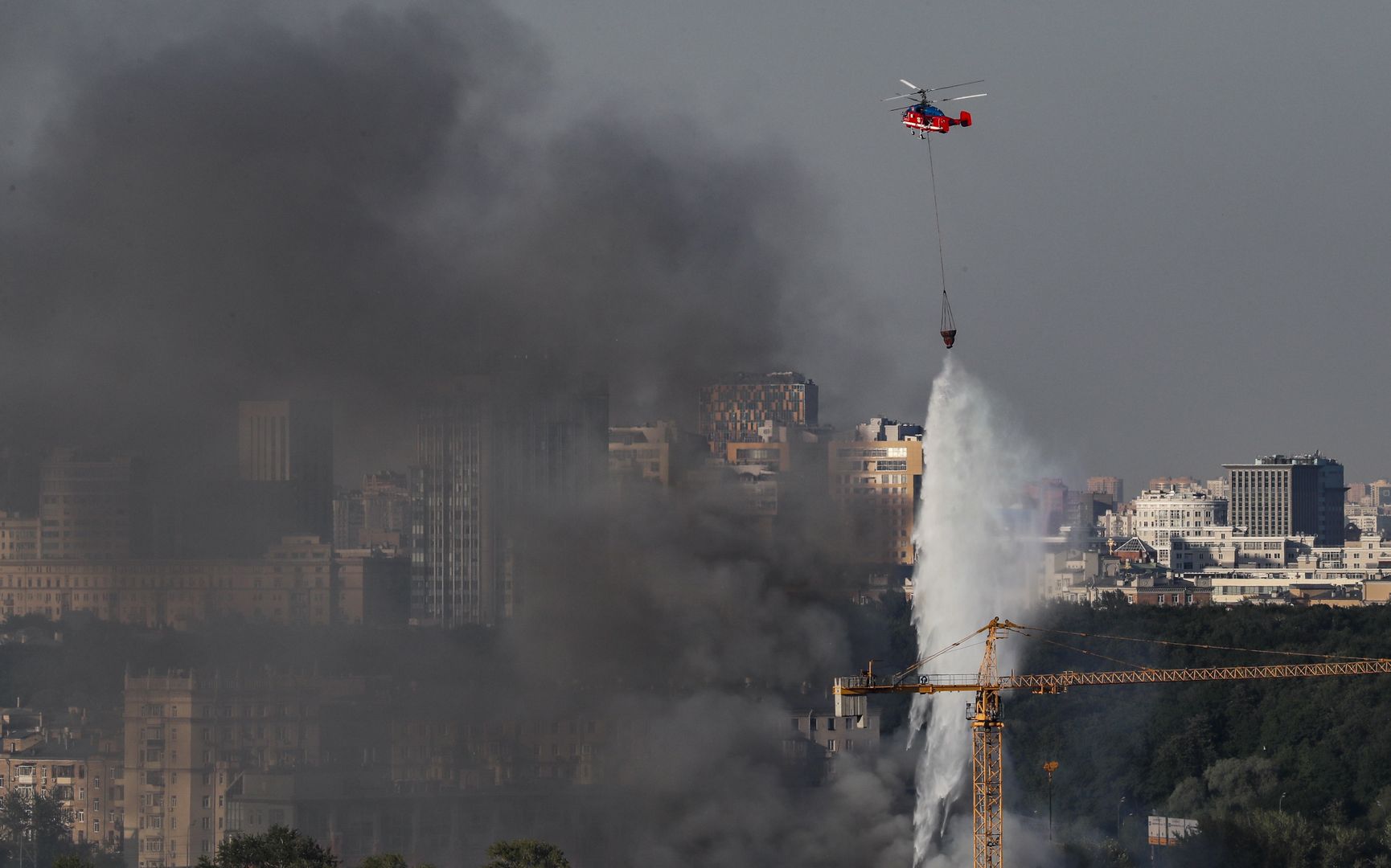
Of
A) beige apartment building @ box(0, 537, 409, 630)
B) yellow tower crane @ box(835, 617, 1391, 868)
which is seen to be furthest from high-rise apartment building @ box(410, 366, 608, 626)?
yellow tower crane @ box(835, 617, 1391, 868)

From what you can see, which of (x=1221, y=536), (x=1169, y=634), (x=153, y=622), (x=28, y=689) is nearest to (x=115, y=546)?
(x=153, y=622)

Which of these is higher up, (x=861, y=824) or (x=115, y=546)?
(x=115, y=546)

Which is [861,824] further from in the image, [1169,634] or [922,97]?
[1169,634]

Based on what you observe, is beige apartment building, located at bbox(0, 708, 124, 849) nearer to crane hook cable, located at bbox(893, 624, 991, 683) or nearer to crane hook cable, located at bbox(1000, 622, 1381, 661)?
crane hook cable, located at bbox(893, 624, 991, 683)

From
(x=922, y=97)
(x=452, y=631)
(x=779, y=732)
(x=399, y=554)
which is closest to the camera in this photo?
(x=922, y=97)

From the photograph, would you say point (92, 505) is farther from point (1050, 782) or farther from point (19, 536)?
point (1050, 782)

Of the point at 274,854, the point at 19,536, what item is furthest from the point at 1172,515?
the point at 274,854

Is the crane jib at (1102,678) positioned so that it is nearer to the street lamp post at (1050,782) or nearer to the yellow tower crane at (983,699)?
the yellow tower crane at (983,699)
